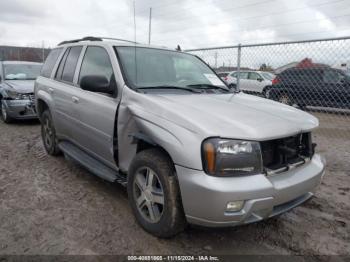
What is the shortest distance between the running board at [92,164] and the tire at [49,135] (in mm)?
486

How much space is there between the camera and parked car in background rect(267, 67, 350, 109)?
787 centimetres

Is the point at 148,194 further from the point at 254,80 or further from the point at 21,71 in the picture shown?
the point at 254,80

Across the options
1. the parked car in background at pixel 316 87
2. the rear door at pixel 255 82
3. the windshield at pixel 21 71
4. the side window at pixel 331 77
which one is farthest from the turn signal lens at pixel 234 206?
the rear door at pixel 255 82

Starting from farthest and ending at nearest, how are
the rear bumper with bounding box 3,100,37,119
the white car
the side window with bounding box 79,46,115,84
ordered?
1. the white car
2. the rear bumper with bounding box 3,100,37,119
3. the side window with bounding box 79,46,115,84

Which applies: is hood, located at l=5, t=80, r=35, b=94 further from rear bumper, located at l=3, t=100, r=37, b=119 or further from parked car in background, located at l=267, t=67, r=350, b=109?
parked car in background, located at l=267, t=67, r=350, b=109

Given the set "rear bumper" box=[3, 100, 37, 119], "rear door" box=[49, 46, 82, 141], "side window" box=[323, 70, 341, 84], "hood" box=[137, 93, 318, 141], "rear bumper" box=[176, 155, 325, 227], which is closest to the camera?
"rear bumper" box=[176, 155, 325, 227]

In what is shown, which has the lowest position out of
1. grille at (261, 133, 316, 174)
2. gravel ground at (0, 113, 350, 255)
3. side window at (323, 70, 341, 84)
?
gravel ground at (0, 113, 350, 255)

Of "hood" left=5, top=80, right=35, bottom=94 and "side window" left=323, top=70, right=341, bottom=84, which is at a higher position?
"side window" left=323, top=70, right=341, bottom=84

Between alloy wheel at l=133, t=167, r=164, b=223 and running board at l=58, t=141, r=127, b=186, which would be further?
running board at l=58, t=141, r=127, b=186

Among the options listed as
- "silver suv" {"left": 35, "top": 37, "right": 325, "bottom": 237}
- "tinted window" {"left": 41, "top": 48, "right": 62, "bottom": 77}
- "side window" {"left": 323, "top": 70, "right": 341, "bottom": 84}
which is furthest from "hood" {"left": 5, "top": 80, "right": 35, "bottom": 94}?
"side window" {"left": 323, "top": 70, "right": 341, "bottom": 84}

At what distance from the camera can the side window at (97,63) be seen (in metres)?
3.61

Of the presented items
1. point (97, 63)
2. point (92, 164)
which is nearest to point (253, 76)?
point (97, 63)

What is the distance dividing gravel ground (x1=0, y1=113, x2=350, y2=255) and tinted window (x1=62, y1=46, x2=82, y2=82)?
1.34 m

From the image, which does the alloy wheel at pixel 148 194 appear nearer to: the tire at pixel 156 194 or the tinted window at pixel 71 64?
the tire at pixel 156 194
